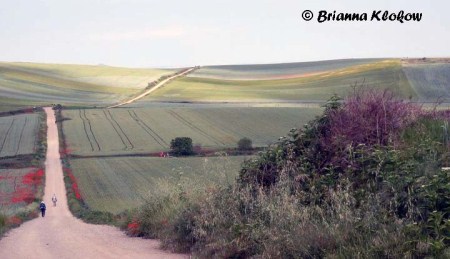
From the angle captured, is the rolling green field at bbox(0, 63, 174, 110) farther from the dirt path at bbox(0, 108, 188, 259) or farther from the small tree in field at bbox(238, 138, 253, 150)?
the dirt path at bbox(0, 108, 188, 259)

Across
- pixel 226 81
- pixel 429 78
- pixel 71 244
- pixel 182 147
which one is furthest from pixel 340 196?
pixel 226 81

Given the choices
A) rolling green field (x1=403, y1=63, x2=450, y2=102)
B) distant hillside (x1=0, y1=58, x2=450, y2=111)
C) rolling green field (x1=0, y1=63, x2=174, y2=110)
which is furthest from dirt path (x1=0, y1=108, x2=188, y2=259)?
rolling green field (x1=0, y1=63, x2=174, y2=110)

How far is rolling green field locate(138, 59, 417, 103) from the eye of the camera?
296 ft

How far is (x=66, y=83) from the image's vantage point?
118062 mm

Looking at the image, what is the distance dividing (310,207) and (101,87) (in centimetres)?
10476

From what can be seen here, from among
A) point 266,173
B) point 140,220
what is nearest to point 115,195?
point 140,220

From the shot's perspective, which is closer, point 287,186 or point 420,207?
point 420,207

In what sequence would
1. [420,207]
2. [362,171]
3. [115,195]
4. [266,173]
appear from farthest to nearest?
[115,195], [266,173], [362,171], [420,207]

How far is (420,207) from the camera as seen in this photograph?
10.9 m

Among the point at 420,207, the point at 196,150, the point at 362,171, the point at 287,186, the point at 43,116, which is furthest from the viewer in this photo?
the point at 43,116

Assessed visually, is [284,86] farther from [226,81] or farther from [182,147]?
[182,147]

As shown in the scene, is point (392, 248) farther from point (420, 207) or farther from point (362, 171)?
point (362, 171)

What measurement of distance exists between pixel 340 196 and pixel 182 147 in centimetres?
4687

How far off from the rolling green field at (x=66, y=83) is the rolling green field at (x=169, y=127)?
52.2ft
